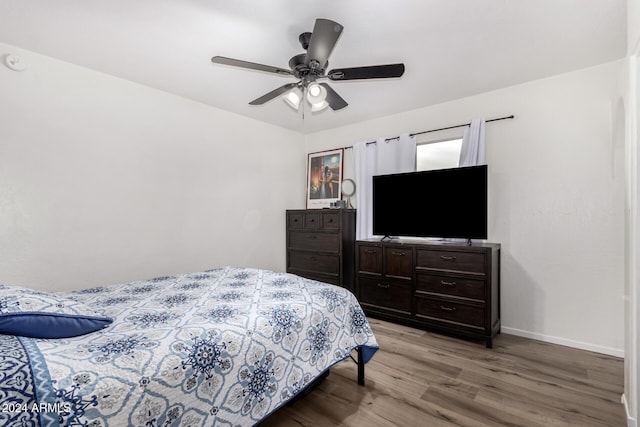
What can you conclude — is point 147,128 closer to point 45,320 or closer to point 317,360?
point 45,320

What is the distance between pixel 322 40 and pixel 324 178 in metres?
2.93

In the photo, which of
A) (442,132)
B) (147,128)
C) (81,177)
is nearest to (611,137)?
(442,132)

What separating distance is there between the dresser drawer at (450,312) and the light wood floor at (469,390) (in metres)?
0.23

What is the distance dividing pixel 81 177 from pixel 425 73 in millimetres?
3269

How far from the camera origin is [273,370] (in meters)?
1.51

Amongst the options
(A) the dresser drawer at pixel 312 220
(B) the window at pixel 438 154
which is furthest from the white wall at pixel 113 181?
(B) the window at pixel 438 154

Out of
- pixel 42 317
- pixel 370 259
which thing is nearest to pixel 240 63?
pixel 42 317

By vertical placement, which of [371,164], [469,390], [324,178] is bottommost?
[469,390]

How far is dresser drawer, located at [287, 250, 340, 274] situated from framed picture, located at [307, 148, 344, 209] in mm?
815

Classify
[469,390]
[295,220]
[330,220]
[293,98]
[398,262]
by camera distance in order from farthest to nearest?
1. [295,220]
2. [330,220]
3. [398,262]
4. [293,98]
5. [469,390]

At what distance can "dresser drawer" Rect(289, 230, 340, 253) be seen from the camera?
155 inches

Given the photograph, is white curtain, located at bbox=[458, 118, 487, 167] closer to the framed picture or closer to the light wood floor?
the framed picture

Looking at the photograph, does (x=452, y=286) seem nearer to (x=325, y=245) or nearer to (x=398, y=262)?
(x=398, y=262)

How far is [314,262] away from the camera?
4.15 meters
